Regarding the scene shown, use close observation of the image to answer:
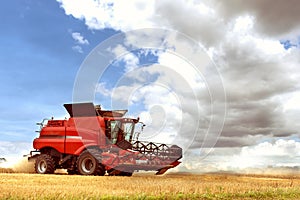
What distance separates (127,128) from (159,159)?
3.25m

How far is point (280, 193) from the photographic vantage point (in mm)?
15555

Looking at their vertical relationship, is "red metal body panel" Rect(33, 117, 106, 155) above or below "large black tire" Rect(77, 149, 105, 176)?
above

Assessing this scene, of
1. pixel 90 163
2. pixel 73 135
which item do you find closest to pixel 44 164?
pixel 73 135

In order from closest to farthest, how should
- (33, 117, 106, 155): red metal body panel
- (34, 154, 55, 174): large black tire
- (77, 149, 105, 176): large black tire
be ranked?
1. (77, 149, 105, 176): large black tire
2. (33, 117, 106, 155): red metal body panel
3. (34, 154, 55, 174): large black tire

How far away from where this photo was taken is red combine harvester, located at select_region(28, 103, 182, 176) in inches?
950

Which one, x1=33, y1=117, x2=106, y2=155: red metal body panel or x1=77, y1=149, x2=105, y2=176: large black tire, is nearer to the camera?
x1=77, y1=149, x2=105, y2=176: large black tire

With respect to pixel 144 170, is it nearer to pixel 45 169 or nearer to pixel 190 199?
pixel 45 169

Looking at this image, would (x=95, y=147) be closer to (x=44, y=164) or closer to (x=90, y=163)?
(x=90, y=163)

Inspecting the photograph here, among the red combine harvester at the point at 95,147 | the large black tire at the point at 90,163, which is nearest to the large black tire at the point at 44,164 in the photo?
the red combine harvester at the point at 95,147

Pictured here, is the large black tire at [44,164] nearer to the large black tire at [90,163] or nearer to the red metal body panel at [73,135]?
the red metal body panel at [73,135]

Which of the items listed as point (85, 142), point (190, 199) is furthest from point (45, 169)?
point (190, 199)

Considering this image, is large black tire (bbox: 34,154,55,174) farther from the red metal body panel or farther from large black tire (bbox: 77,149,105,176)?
large black tire (bbox: 77,149,105,176)

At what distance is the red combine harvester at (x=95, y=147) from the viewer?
24125mm

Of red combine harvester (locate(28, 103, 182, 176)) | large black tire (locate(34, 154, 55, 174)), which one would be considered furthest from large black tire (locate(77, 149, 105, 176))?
large black tire (locate(34, 154, 55, 174))
